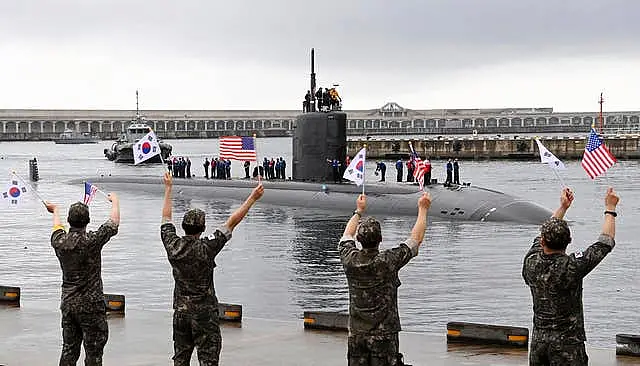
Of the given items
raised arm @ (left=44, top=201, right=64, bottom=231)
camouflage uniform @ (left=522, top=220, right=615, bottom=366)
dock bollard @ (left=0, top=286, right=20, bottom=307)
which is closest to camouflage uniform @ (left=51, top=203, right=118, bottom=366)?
raised arm @ (left=44, top=201, right=64, bottom=231)

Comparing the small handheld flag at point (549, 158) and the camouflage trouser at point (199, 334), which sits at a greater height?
the small handheld flag at point (549, 158)

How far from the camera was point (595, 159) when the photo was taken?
560 inches

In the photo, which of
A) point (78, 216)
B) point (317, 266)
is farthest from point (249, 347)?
point (317, 266)

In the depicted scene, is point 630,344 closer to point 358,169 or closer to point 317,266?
point 358,169

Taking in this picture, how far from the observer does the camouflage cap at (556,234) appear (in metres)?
6.98

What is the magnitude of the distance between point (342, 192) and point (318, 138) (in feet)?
6.65

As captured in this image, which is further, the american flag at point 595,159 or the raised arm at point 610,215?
the american flag at point 595,159

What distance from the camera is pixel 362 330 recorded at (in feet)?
24.6

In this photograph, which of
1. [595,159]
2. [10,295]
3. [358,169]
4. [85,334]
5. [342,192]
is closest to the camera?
[85,334]

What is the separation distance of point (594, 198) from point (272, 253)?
24335mm

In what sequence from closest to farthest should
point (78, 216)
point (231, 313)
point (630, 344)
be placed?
point (78, 216), point (630, 344), point (231, 313)

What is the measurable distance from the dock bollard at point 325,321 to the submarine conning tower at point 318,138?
68.7ft

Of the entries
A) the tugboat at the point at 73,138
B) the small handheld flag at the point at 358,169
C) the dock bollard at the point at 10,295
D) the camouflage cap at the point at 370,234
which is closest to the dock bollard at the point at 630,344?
the camouflage cap at the point at 370,234

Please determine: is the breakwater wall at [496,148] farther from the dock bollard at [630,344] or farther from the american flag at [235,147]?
the dock bollard at [630,344]
